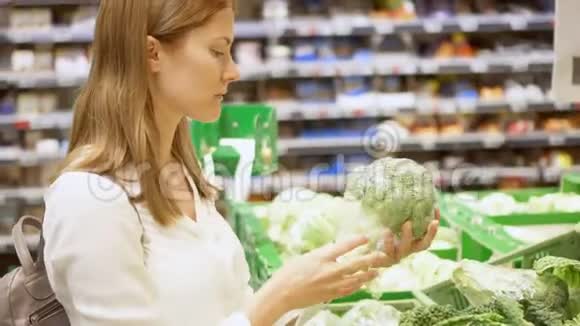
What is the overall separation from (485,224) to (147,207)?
63.3 inches

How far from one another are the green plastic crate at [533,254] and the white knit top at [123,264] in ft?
2.50

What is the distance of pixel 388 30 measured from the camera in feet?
19.6

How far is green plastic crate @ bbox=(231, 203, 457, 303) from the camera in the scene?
232cm

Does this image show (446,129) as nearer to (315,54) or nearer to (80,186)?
(315,54)

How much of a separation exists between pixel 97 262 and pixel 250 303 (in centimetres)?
30

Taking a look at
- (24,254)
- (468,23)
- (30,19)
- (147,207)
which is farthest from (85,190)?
(468,23)

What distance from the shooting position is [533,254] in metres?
2.20

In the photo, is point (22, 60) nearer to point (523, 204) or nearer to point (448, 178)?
point (448, 178)

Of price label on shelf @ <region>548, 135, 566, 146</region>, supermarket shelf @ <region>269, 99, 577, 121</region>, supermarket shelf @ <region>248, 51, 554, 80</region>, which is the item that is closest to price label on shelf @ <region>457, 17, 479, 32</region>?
supermarket shelf @ <region>248, 51, 554, 80</region>

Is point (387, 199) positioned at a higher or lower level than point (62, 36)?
lower

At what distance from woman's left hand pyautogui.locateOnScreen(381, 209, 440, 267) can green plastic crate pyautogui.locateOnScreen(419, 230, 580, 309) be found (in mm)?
512

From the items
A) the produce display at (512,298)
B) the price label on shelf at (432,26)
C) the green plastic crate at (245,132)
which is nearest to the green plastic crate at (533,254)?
the produce display at (512,298)

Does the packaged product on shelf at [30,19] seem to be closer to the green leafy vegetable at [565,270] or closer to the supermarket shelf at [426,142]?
the supermarket shelf at [426,142]

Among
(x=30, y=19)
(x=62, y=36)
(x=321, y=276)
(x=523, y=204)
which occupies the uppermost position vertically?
(x=30, y=19)
